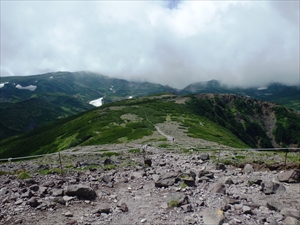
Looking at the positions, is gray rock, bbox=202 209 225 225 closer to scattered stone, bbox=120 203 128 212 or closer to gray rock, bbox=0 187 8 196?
scattered stone, bbox=120 203 128 212

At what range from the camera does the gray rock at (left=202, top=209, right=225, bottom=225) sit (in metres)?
13.8

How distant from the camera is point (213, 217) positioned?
46.5ft

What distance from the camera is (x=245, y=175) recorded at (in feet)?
78.9

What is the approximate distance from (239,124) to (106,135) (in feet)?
474

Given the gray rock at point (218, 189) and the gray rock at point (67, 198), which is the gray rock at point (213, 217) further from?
the gray rock at point (67, 198)

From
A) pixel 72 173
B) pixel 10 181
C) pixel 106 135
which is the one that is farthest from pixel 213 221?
pixel 106 135

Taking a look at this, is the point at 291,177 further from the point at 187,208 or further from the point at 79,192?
the point at 79,192

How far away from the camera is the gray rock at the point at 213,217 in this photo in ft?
45.2

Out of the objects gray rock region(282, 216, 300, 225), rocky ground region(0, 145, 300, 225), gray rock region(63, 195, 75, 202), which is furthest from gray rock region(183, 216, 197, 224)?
gray rock region(63, 195, 75, 202)

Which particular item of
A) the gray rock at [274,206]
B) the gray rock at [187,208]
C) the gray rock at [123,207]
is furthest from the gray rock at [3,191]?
the gray rock at [274,206]

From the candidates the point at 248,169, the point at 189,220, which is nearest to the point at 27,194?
the point at 189,220

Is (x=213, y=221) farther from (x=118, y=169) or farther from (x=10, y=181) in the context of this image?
(x=10, y=181)

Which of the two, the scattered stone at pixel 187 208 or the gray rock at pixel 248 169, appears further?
the gray rock at pixel 248 169

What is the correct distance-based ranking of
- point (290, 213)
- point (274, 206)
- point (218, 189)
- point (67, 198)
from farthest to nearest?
point (218, 189) < point (67, 198) < point (274, 206) < point (290, 213)
